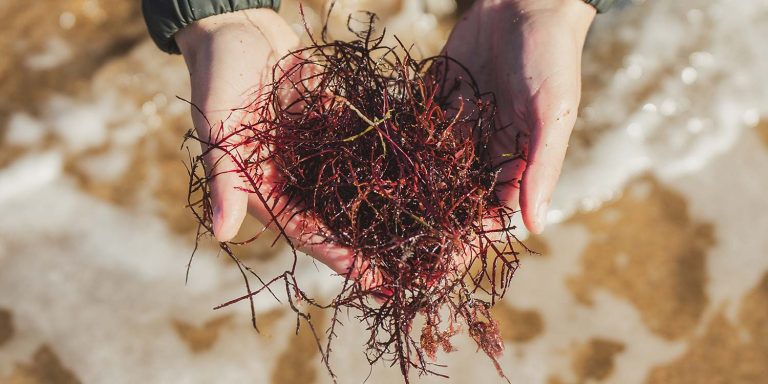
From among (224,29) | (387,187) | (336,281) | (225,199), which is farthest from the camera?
(336,281)

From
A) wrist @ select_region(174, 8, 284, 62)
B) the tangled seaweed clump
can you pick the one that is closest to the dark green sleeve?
wrist @ select_region(174, 8, 284, 62)

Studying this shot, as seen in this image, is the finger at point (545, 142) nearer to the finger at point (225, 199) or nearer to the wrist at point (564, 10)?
the wrist at point (564, 10)

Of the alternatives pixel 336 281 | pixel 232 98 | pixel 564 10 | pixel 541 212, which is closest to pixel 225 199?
pixel 232 98

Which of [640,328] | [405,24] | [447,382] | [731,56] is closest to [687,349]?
[640,328]

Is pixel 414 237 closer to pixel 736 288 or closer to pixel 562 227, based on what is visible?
pixel 562 227

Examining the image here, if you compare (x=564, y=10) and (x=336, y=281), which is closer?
(x=564, y=10)

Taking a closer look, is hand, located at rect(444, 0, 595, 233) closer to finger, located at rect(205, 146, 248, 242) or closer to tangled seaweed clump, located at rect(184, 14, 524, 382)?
tangled seaweed clump, located at rect(184, 14, 524, 382)

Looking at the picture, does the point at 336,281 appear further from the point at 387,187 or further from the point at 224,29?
the point at 224,29
